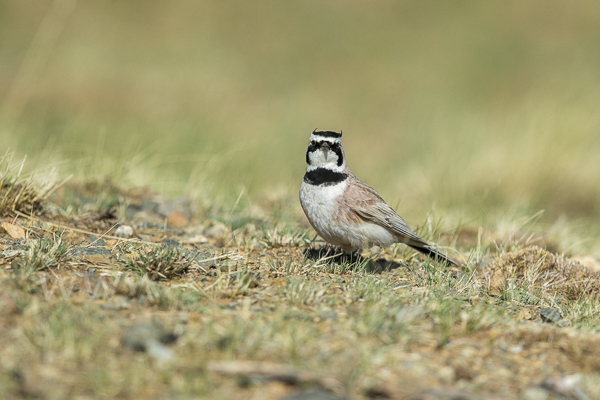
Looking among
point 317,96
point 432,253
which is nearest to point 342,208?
point 432,253

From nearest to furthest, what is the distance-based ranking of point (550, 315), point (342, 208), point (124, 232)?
point (550, 315)
point (342, 208)
point (124, 232)

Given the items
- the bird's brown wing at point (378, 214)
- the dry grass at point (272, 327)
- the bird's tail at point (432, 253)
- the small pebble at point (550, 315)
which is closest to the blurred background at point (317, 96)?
the bird's tail at point (432, 253)

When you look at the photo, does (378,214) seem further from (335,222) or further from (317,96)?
(317,96)

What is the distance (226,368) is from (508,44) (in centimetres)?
2193

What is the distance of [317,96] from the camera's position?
63.5 feet

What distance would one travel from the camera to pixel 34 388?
100 inches

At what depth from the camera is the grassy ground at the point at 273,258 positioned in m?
2.86

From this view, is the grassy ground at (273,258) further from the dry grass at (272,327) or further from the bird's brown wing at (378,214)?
the bird's brown wing at (378,214)

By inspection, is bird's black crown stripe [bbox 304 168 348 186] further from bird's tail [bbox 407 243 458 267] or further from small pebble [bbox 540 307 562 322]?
small pebble [bbox 540 307 562 322]

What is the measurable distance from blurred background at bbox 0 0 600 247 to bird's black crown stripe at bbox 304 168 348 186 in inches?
65.6

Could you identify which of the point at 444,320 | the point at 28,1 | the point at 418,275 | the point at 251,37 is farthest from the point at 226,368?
the point at 28,1

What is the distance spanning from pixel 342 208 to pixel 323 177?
0.34 m

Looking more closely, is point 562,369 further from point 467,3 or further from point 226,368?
point 467,3

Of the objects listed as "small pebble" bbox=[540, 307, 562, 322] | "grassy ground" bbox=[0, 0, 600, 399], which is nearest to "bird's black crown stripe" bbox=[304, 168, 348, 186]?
"grassy ground" bbox=[0, 0, 600, 399]
